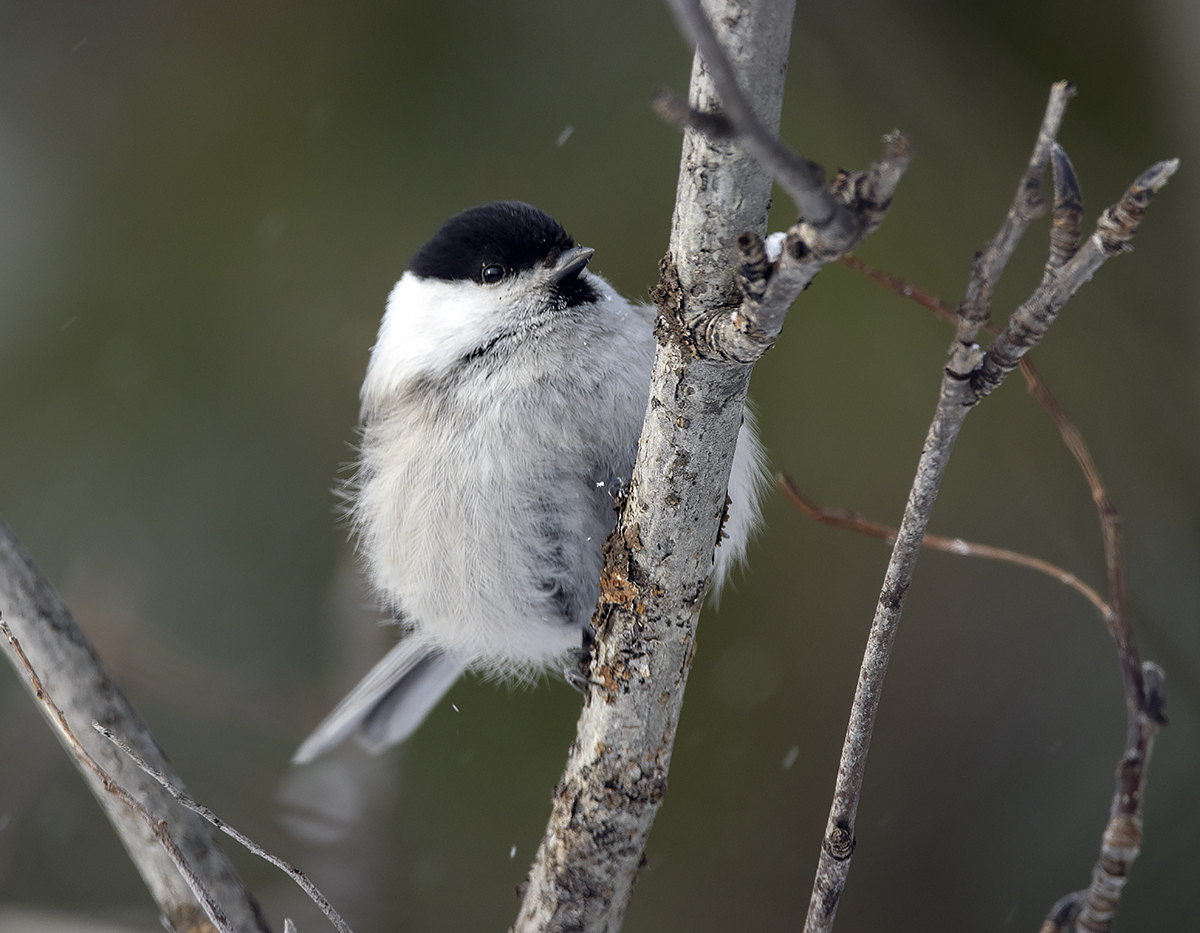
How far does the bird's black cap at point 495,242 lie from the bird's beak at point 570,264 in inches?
1.0

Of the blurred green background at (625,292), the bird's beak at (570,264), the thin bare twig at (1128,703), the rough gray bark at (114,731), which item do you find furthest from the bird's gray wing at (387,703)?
the thin bare twig at (1128,703)

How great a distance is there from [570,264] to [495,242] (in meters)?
0.14

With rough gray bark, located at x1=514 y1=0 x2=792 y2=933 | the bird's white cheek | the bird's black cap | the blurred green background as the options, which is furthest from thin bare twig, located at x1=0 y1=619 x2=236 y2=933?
the blurred green background

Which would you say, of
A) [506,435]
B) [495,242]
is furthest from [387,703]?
[495,242]

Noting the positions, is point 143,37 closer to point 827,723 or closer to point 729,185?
point 729,185

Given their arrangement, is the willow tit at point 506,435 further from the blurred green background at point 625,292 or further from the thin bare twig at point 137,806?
the blurred green background at point 625,292

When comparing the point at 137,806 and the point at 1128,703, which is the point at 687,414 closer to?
the point at 1128,703

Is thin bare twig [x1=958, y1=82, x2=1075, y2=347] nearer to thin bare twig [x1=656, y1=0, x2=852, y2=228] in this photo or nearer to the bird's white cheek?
thin bare twig [x1=656, y1=0, x2=852, y2=228]

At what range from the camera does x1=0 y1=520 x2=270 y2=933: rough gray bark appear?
101cm

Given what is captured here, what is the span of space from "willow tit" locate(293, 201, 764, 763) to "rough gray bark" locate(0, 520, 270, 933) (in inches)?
20.1

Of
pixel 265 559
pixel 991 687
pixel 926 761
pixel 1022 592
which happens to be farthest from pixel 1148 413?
pixel 265 559

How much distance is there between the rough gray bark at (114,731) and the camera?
1.01m

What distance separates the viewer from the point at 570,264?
4.46 ft

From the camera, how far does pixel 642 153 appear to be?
2.42 metres
